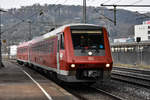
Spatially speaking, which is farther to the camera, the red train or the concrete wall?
the concrete wall

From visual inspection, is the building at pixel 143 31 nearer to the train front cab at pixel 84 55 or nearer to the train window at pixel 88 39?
the train window at pixel 88 39

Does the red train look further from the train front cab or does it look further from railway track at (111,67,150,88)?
railway track at (111,67,150,88)

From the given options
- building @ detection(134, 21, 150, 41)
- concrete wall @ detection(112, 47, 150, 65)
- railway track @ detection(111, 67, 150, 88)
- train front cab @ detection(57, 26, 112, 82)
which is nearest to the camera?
train front cab @ detection(57, 26, 112, 82)

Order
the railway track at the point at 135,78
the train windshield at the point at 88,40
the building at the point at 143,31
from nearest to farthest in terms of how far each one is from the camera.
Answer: the train windshield at the point at 88,40 < the railway track at the point at 135,78 < the building at the point at 143,31

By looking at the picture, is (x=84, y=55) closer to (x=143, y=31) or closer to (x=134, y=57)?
(x=134, y=57)

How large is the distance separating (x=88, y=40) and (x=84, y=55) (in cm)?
86

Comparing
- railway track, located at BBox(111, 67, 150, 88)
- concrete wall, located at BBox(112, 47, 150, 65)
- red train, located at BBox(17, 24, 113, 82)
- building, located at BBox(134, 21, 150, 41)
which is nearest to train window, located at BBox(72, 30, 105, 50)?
red train, located at BBox(17, 24, 113, 82)

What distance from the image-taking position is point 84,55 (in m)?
13.8

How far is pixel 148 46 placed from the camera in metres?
36.3

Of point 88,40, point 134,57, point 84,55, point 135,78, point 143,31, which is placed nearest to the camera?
point 84,55

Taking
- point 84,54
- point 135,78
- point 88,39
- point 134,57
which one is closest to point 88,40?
point 88,39

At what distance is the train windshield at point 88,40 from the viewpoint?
14078 millimetres

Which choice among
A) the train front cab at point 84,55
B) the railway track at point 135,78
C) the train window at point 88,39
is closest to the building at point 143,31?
the railway track at point 135,78

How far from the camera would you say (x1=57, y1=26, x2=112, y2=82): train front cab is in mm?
13555
